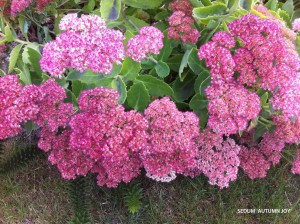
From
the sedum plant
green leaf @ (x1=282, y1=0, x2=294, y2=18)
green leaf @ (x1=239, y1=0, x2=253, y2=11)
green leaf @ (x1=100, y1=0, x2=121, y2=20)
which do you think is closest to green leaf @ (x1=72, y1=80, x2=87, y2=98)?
the sedum plant

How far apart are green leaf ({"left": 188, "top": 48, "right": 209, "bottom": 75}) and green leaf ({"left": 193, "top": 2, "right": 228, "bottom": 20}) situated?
157 millimetres

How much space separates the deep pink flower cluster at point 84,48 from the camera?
5.36 ft

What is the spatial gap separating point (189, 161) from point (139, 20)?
844 millimetres

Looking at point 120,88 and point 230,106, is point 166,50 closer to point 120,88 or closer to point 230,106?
point 120,88

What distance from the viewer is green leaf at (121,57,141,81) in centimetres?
191

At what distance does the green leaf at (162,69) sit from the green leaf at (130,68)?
109mm

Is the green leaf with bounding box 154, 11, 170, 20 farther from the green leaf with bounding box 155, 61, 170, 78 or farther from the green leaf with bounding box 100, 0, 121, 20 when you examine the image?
the green leaf with bounding box 155, 61, 170, 78

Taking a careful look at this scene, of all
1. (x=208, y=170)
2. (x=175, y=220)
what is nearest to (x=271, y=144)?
(x=208, y=170)

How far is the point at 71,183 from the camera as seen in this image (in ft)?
7.20

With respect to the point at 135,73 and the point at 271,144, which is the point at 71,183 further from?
the point at 271,144

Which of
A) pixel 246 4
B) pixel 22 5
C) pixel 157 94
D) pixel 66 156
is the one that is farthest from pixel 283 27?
pixel 22 5

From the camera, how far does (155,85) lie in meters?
1.99

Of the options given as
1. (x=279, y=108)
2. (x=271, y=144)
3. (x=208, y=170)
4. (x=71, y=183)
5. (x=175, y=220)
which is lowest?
(x=175, y=220)

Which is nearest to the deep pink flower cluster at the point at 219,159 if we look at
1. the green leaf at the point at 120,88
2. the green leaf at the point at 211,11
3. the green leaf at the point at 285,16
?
the green leaf at the point at 120,88
